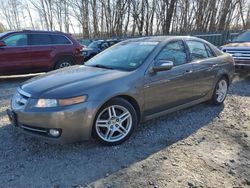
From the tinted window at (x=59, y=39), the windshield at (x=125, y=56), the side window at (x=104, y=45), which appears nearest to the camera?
the windshield at (x=125, y=56)

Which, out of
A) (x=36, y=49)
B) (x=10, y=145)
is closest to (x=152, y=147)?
(x=10, y=145)

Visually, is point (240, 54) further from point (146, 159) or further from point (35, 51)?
point (146, 159)

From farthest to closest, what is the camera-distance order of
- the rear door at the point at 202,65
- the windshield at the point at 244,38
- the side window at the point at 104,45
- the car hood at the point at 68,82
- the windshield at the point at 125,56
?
the side window at the point at 104,45 < the windshield at the point at 244,38 < the rear door at the point at 202,65 < the windshield at the point at 125,56 < the car hood at the point at 68,82

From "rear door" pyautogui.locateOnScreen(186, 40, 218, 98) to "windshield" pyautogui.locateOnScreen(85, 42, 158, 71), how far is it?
0.95 meters

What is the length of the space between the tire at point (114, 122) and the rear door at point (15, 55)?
5825mm

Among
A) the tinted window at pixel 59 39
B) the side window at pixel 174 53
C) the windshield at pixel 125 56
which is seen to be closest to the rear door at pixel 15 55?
the tinted window at pixel 59 39

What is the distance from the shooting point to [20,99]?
3791mm

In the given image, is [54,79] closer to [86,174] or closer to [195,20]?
[86,174]

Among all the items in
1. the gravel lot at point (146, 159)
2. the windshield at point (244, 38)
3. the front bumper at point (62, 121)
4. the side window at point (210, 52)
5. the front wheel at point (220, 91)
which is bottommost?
the gravel lot at point (146, 159)

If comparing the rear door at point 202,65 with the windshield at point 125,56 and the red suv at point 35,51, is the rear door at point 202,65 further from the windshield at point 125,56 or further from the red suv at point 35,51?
the red suv at point 35,51

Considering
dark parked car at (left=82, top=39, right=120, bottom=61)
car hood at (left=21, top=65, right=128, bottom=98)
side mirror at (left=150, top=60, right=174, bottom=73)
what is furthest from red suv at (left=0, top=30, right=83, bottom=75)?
side mirror at (left=150, top=60, right=174, bottom=73)

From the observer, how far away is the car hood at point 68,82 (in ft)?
11.5

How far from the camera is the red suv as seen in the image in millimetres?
8461

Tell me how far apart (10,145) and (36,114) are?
0.85 meters
